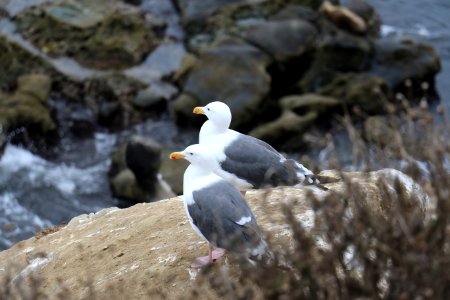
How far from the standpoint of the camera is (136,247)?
27.5 feet

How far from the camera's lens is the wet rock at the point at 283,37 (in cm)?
1977

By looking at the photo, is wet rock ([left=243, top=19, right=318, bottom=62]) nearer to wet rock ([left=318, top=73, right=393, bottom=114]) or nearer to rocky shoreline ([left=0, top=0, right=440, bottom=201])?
rocky shoreline ([left=0, top=0, right=440, bottom=201])

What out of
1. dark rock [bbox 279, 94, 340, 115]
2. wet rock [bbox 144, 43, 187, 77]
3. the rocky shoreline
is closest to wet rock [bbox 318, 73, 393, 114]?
the rocky shoreline

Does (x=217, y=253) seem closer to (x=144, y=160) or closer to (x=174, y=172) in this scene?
(x=144, y=160)

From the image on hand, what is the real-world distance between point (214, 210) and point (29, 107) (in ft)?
37.6

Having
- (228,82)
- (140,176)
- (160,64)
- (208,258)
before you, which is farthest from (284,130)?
(208,258)

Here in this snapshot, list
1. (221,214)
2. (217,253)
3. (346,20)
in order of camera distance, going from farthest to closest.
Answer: (346,20) < (217,253) < (221,214)

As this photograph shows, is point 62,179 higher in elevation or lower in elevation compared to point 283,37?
lower

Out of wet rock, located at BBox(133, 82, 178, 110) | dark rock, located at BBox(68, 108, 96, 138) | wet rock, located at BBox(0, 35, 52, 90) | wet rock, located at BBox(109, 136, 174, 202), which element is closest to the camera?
wet rock, located at BBox(109, 136, 174, 202)

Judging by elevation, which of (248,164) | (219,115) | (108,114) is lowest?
(108,114)

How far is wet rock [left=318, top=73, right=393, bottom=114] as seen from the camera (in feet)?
58.9

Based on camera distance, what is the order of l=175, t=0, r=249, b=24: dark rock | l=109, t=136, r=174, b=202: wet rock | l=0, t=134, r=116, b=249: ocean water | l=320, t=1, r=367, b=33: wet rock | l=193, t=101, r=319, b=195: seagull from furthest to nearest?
l=175, t=0, r=249, b=24: dark rock → l=320, t=1, r=367, b=33: wet rock → l=0, t=134, r=116, b=249: ocean water → l=109, t=136, r=174, b=202: wet rock → l=193, t=101, r=319, b=195: seagull

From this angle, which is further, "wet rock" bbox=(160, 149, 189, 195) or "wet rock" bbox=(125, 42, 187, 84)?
"wet rock" bbox=(125, 42, 187, 84)

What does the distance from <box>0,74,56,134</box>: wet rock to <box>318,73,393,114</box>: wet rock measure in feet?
20.2
